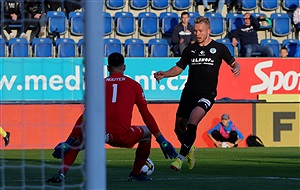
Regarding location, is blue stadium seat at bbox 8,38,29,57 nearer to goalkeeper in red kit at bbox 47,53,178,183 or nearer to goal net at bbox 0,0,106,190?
goal net at bbox 0,0,106,190

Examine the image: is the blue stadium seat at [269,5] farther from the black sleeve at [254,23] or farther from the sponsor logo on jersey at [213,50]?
the sponsor logo on jersey at [213,50]

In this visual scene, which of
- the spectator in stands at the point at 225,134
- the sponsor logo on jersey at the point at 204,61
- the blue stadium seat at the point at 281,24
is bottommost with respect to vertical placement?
the spectator in stands at the point at 225,134

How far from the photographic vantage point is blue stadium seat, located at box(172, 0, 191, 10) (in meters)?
23.3

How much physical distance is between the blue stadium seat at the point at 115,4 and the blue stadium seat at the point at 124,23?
1.72ft

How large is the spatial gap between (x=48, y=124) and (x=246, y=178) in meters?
8.11

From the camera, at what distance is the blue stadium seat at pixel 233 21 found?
22828 mm

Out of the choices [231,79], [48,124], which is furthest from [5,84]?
[231,79]

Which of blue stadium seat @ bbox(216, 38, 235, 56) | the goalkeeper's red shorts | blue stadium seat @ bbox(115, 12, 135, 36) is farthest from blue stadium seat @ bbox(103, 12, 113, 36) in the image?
the goalkeeper's red shorts

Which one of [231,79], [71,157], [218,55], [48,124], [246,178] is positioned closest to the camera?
[71,157]

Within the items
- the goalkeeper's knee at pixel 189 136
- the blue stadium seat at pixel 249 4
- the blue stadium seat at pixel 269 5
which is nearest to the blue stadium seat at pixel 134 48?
the blue stadium seat at pixel 249 4

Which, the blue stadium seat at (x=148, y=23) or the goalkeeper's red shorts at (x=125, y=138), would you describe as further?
the blue stadium seat at (x=148, y=23)

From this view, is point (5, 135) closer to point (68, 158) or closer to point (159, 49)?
point (159, 49)

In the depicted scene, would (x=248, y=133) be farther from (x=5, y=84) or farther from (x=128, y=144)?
(x=128, y=144)

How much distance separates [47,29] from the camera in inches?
843
